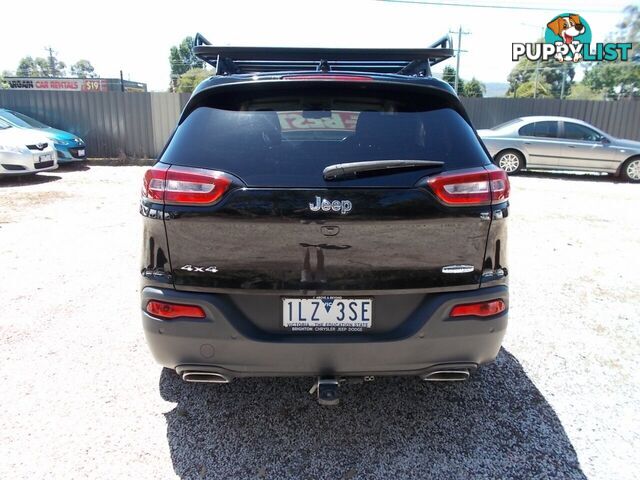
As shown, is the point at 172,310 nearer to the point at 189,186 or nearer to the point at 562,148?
the point at 189,186

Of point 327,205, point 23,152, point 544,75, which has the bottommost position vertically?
point 23,152

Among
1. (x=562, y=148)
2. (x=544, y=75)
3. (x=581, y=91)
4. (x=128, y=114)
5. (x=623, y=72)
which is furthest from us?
(x=544, y=75)

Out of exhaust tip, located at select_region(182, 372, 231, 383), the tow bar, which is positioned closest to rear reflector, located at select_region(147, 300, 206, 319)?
exhaust tip, located at select_region(182, 372, 231, 383)

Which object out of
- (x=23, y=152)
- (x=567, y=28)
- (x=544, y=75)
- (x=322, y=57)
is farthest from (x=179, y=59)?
(x=322, y=57)

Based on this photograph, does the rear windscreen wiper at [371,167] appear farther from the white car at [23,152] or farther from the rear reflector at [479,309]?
the white car at [23,152]

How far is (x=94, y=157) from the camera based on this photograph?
15422 millimetres

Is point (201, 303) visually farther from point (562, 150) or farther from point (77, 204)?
point (562, 150)

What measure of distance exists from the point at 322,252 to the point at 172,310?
72 centimetres

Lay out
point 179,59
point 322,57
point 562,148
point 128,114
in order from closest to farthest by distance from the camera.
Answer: point 322,57
point 562,148
point 128,114
point 179,59

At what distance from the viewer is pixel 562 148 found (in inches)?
484

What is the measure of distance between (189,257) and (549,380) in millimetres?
2412

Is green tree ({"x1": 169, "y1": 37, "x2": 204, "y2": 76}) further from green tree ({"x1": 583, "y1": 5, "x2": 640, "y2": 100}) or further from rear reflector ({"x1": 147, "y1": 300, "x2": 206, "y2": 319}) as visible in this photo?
rear reflector ({"x1": 147, "y1": 300, "x2": 206, "y2": 319})

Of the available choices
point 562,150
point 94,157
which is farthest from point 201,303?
point 94,157

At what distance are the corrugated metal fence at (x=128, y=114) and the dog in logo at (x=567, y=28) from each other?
1153cm
